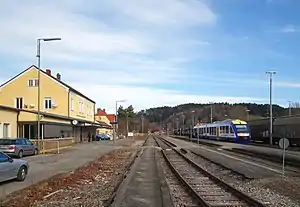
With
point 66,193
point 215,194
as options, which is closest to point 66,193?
point 66,193

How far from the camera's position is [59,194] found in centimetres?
1427

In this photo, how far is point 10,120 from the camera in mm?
37719

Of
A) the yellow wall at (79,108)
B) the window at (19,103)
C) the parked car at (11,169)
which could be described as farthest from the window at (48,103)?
the parked car at (11,169)

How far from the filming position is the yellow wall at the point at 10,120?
1398 inches

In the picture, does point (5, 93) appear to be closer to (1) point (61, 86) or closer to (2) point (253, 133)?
(1) point (61, 86)

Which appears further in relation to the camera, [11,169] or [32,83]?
[32,83]

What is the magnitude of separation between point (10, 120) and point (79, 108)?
96.2 ft

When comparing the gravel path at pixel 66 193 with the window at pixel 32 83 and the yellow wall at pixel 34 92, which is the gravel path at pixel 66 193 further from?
the window at pixel 32 83

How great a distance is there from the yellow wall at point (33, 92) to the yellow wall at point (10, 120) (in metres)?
18.0

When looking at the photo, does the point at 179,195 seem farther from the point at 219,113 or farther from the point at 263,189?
the point at 219,113

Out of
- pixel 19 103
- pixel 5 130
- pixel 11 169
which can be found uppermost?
pixel 19 103

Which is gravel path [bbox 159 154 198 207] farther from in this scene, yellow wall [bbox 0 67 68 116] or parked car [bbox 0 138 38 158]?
yellow wall [bbox 0 67 68 116]

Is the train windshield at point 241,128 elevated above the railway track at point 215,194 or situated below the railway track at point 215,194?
above

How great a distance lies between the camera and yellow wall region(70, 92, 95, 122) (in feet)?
202
